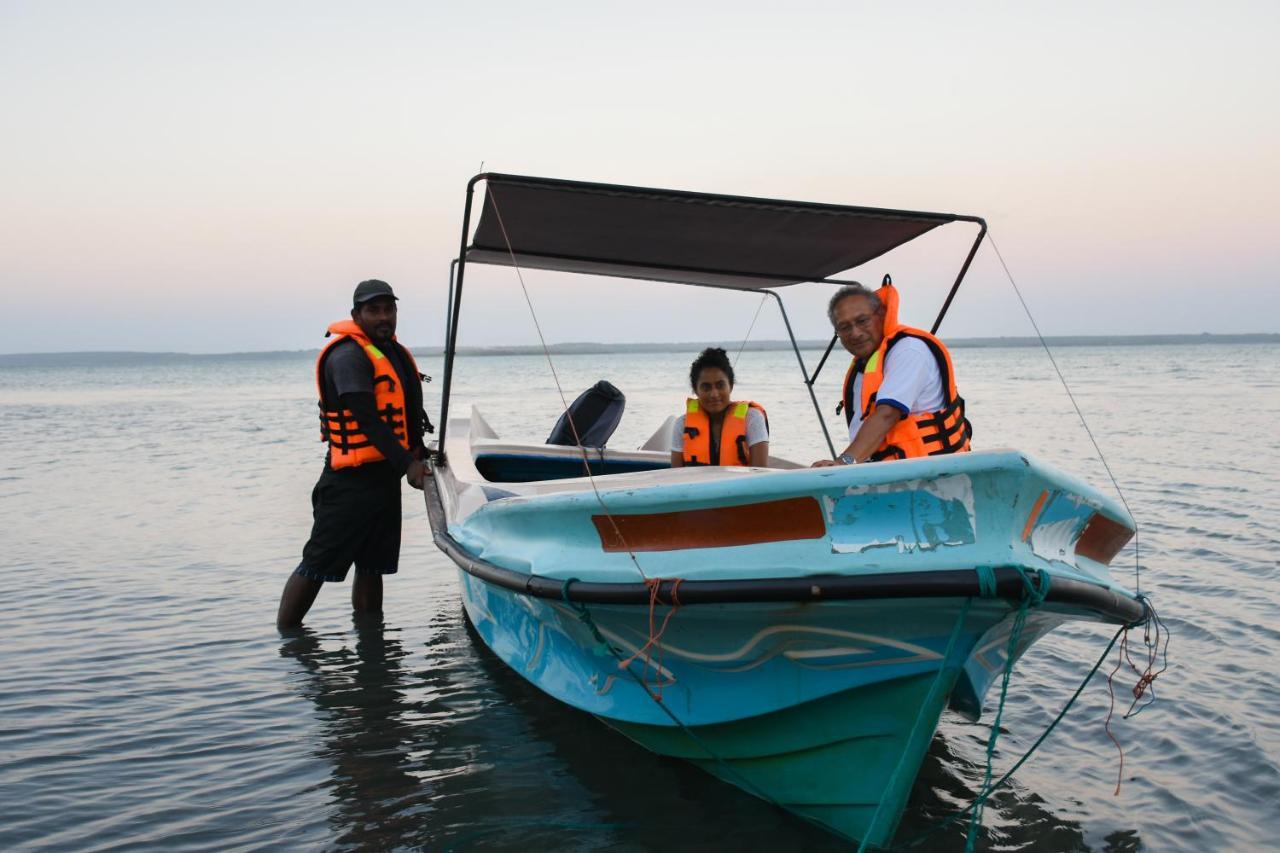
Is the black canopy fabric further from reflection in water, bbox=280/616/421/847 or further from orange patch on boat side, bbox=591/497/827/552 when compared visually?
reflection in water, bbox=280/616/421/847

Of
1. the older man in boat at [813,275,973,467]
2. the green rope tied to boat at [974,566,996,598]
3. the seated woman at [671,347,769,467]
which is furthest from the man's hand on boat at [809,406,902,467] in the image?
the seated woman at [671,347,769,467]

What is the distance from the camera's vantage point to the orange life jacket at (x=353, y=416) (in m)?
5.12

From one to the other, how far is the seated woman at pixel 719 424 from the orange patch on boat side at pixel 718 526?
192 centimetres

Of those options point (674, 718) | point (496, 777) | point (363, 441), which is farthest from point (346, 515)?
point (674, 718)

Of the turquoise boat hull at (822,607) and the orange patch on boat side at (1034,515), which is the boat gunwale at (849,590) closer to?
the turquoise boat hull at (822,607)

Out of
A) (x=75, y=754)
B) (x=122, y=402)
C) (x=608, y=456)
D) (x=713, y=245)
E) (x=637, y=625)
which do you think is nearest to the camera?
(x=637, y=625)

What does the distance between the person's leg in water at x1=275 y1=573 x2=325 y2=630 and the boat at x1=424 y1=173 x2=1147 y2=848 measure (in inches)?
69.3

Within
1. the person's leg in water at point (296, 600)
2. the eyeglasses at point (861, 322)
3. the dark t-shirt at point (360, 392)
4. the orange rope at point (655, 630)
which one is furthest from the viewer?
the person's leg in water at point (296, 600)

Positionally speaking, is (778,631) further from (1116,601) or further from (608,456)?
(608,456)

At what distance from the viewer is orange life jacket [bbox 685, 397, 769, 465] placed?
5.04 metres

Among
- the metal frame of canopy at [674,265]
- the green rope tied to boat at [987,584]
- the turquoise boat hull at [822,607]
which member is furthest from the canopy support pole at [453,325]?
the green rope tied to boat at [987,584]

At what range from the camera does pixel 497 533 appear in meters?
4.02

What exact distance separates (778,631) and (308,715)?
8.45 feet

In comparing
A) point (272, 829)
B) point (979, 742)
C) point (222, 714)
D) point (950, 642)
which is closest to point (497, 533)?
point (272, 829)
